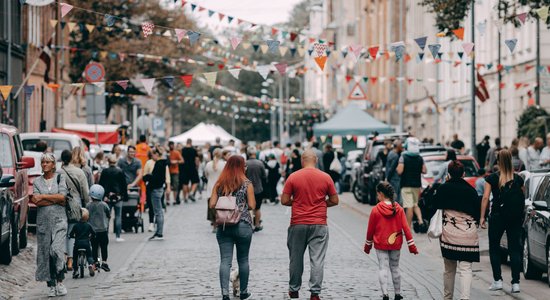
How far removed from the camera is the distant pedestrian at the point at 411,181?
79.3 ft

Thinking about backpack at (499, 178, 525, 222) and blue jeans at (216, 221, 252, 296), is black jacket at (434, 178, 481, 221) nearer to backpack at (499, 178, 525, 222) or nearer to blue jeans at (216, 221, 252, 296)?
backpack at (499, 178, 525, 222)

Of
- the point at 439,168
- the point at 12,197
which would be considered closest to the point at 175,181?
the point at 439,168

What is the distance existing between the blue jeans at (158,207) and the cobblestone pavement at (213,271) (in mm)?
360

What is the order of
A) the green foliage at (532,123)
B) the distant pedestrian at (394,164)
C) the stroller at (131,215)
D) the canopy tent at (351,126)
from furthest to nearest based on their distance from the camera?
1. the canopy tent at (351,126)
2. the green foliage at (532,123)
3. the distant pedestrian at (394,164)
4. the stroller at (131,215)

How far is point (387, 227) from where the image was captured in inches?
516

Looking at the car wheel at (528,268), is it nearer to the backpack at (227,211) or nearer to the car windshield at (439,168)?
the backpack at (227,211)

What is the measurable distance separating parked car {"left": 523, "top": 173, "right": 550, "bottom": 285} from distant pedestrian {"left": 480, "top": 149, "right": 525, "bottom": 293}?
18.6 inches

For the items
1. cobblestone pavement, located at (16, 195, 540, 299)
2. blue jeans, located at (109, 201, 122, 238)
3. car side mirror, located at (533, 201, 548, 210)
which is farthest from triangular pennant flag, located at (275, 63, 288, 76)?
car side mirror, located at (533, 201, 548, 210)

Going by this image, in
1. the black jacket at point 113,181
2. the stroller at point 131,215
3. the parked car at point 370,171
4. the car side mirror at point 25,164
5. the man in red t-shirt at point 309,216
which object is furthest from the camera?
the parked car at point 370,171

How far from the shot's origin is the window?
739 inches

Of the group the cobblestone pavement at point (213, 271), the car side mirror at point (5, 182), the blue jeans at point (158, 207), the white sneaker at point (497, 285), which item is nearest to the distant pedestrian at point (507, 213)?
the white sneaker at point (497, 285)

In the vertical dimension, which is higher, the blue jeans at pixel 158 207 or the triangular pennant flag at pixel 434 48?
the triangular pennant flag at pixel 434 48

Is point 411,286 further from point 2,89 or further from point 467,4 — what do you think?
point 467,4

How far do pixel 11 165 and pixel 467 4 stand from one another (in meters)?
12.7
